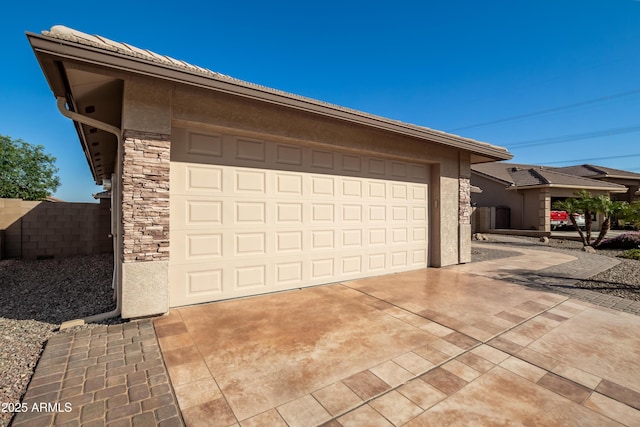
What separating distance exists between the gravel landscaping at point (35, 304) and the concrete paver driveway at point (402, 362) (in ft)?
3.87

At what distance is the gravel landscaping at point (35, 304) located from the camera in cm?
273

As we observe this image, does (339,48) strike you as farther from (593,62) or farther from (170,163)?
(593,62)

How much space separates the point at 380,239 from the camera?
6734mm

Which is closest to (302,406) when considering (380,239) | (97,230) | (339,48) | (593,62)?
(380,239)

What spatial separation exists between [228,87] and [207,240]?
92.8 inches

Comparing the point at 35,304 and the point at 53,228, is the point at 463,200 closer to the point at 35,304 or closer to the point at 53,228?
the point at 35,304

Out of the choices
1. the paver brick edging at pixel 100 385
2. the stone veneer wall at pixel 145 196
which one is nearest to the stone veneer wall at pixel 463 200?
the stone veneer wall at pixel 145 196

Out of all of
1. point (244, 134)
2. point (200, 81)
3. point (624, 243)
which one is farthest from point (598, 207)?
point (200, 81)

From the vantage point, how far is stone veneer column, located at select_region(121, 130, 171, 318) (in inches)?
151

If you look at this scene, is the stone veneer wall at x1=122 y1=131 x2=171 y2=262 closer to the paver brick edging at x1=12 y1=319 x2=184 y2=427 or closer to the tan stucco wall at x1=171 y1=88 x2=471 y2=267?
the tan stucco wall at x1=171 y1=88 x2=471 y2=267

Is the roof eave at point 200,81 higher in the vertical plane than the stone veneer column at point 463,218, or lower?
higher

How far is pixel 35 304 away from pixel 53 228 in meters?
6.58

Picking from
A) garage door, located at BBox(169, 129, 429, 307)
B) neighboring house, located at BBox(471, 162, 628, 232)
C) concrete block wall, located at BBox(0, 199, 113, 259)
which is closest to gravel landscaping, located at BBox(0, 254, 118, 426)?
concrete block wall, located at BBox(0, 199, 113, 259)

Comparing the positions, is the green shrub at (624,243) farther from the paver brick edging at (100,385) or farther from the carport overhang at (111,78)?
the paver brick edging at (100,385)
